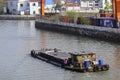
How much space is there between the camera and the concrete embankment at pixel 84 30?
32.7 m

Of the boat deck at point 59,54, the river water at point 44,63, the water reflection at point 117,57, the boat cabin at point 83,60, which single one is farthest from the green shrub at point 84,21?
the boat cabin at point 83,60

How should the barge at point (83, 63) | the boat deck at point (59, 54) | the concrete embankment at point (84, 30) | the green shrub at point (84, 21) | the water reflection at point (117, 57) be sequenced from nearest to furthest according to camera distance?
the barge at point (83, 63) < the water reflection at point (117, 57) < the boat deck at point (59, 54) < the concrete embankment at point (84, 30) < the green shrub at point (84, 21)

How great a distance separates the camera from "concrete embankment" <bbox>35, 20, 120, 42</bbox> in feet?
107

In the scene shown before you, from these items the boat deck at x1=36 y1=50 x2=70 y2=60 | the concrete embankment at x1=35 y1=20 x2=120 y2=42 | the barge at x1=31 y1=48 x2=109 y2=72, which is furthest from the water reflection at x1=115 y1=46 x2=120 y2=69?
the concrete embankment at x1=35 y1=20 x2=120 y2=42

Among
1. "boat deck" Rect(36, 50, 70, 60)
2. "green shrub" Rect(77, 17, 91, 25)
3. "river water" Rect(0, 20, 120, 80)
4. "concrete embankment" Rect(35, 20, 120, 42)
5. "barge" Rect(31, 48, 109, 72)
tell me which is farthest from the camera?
"green shrub" Rect(77, 17, 91, 25)

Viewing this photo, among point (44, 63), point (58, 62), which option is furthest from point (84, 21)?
point (58, 62)

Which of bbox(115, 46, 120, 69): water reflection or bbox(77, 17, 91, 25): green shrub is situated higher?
bbox(77, 17, 91, 25): green shrub

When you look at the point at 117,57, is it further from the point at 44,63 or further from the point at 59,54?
the point at 44,63

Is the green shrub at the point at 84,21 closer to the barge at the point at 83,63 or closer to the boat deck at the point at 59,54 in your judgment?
the boat deck at the point at 59,54

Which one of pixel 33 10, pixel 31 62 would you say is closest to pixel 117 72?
pixel 31 62

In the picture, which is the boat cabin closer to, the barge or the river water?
the barge

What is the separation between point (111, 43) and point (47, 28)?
1864 centimetres

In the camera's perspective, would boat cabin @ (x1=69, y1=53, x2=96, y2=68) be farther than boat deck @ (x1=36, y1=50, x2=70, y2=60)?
No

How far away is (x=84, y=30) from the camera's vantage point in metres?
38.8
